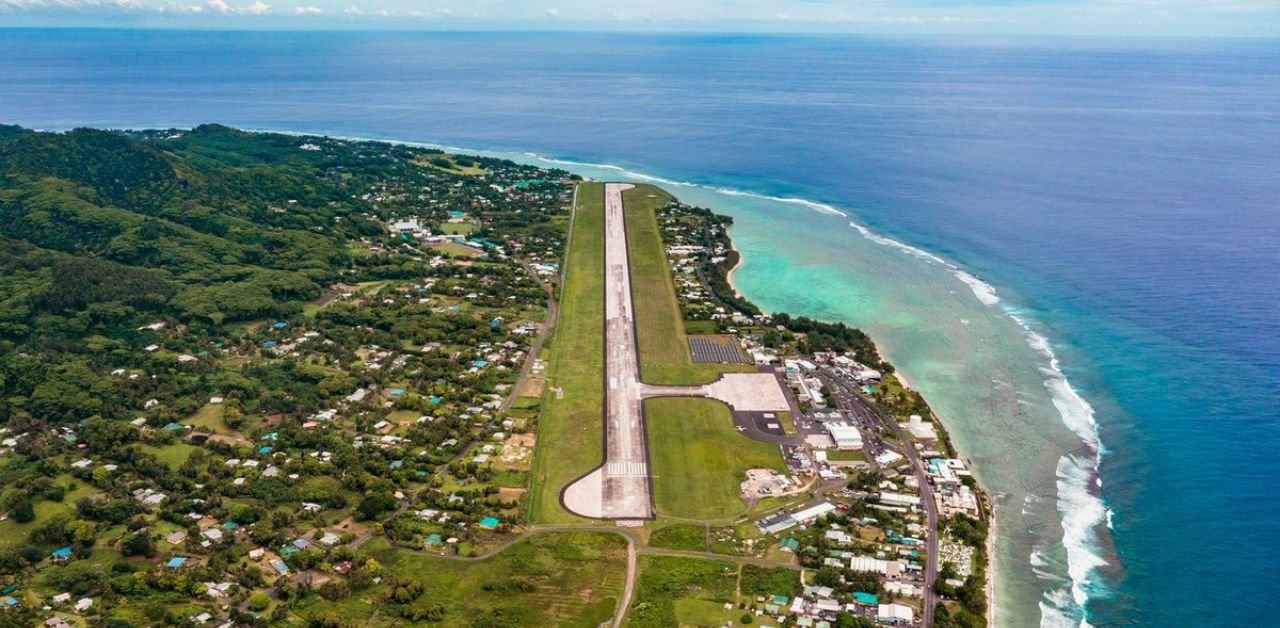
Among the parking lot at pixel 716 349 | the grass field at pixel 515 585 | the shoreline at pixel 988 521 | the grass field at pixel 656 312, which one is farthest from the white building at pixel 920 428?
the grass field at pixel 515 585

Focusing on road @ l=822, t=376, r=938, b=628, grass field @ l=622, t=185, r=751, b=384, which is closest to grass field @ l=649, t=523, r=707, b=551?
road @ l=822, t=376, r=938, b=628

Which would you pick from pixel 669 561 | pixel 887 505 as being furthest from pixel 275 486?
pixel 887 505

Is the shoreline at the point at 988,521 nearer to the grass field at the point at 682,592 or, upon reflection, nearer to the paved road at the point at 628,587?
the grass field at the point at 682,592

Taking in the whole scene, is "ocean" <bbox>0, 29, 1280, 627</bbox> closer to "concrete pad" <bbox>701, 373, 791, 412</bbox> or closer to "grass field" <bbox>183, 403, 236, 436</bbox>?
"concrete pad" <bbox>701, 373, 791, 412</bbox>

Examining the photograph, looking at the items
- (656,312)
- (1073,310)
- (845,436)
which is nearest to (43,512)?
(845,436)

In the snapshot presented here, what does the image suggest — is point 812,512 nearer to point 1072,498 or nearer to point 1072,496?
point 1072,498
